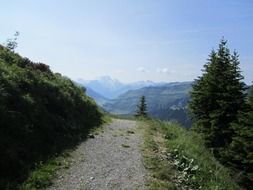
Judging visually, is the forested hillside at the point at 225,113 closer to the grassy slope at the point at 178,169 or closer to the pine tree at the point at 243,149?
the pine tree at the point at 243,149

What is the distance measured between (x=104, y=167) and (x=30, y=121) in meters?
3.35

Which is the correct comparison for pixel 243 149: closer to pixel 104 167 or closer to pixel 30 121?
pixel 104 167

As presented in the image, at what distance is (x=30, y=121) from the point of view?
14031mm

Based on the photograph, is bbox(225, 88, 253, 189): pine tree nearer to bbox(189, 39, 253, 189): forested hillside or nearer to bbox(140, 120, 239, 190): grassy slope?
bbox(189, 39, 253, 189): forested hillside

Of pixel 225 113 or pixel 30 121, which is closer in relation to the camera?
pixel 30 121

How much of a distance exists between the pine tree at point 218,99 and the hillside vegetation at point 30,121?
1252cm

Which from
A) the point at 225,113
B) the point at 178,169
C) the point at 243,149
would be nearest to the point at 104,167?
the point at 178,169

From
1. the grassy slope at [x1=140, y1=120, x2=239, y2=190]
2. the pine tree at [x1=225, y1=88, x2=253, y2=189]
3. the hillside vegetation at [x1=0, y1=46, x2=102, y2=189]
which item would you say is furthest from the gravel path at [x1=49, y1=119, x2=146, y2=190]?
the pine tree at [x1=225, y1=88, x2=253, y2=189]

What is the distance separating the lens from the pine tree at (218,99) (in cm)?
3075

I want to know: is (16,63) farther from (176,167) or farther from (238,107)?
(238,107)

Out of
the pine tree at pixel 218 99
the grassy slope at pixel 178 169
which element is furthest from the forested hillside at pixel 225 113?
the grassy slope at pixel 178 169

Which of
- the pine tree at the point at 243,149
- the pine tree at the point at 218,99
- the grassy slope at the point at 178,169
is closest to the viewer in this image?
the grassy slope at the point at 178,169

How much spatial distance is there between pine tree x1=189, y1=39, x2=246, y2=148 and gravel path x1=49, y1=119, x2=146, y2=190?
45.6ft

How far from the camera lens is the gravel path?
11.0 m
